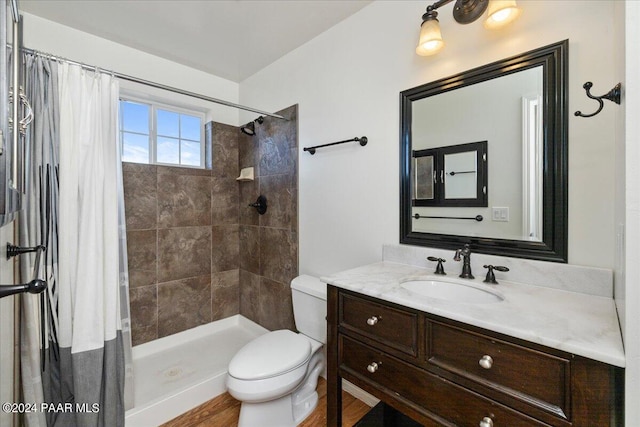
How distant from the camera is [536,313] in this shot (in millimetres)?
837

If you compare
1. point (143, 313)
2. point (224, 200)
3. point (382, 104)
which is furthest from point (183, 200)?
point (382, 104)

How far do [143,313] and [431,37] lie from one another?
2716 mm

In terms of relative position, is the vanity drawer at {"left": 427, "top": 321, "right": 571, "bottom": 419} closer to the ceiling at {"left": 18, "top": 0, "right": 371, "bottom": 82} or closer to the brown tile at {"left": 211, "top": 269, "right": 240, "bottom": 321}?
the ceiling at {"left": 18, "top": 0, "right": 371, "bottom": 82}

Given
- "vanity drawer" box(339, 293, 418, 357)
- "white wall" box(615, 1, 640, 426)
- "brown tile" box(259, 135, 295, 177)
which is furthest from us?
"brown tile" box(259, 135, 295, 177)

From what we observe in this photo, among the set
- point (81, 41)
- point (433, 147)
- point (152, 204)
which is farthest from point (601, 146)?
point (81, 41)

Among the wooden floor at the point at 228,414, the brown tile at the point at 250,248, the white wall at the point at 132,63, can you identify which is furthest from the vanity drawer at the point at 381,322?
the white wall at the point at 132,63

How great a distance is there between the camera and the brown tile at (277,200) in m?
2.21

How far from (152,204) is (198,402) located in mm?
1499

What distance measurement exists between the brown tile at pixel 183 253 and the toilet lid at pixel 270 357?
1.12m

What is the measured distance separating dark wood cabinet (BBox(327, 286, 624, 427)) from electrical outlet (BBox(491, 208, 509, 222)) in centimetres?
63

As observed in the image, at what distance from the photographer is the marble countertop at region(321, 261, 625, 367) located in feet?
2.18

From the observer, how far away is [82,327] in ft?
4.27

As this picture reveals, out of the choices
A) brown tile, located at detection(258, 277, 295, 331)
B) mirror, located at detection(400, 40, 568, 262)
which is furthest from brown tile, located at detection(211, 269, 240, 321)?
mirror, located at detection(400, 40, 568, 262)

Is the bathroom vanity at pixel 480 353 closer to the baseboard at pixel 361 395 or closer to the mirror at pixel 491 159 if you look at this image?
the mirror at pixel 491 159
